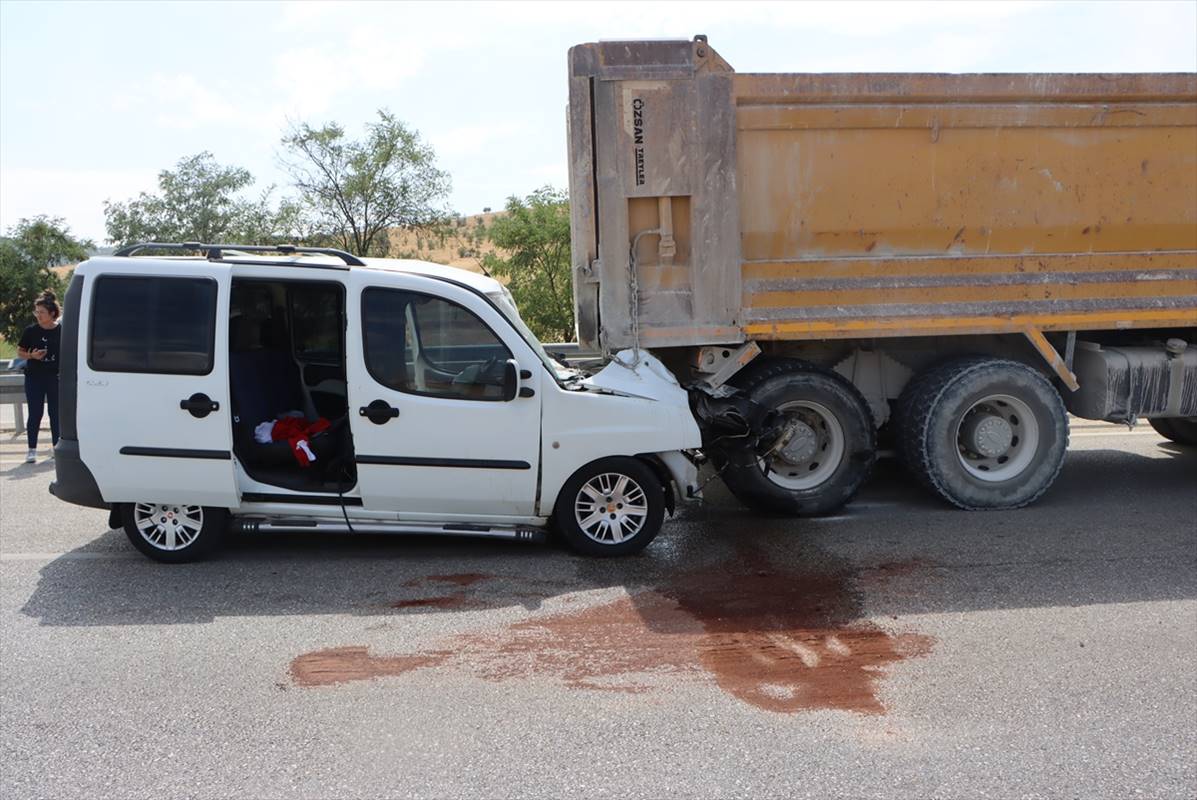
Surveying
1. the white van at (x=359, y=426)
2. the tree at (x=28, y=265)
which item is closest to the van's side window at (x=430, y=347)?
the white van at (x=359, y=426)

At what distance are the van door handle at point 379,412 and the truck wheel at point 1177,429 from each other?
7.81 m

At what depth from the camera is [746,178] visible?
7941 mm

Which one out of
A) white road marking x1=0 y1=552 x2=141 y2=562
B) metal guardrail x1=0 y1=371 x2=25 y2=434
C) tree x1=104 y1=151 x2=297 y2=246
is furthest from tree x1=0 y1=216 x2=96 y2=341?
white road marking x1=0 y1=552 x2=141 y2=562

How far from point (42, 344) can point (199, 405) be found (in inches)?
206

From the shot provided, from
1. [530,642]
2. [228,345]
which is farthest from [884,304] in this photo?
[228,345]

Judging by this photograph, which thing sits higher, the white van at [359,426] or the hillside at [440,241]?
the hillside at [440,241]

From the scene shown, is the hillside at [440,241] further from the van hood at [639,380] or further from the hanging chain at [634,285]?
the van hood at [639,380]

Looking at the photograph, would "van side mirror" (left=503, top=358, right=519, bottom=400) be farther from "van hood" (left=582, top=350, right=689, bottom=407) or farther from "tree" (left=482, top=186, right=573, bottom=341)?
"tree" (left=482, top=186, right=573, bottom=341)

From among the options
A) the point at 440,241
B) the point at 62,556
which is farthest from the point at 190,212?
the point at 62,556

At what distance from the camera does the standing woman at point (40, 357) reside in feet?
34.9

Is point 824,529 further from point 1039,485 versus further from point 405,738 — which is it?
point 405,738

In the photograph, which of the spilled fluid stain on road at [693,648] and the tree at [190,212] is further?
the tree at [190,212]

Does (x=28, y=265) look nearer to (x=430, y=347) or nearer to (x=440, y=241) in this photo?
(x=440, y=241)

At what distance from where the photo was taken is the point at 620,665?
5.13 metres
